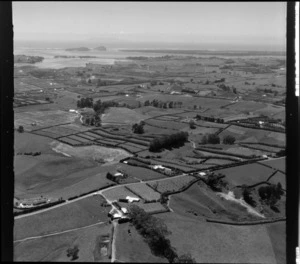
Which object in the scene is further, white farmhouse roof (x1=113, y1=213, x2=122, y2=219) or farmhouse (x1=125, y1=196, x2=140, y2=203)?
farmhouse (x1=125, y1=196, x2=140, y2=203)

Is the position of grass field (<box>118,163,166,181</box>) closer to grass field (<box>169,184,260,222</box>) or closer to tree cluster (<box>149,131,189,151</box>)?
grass field (<box>169,184,260,222</box>)

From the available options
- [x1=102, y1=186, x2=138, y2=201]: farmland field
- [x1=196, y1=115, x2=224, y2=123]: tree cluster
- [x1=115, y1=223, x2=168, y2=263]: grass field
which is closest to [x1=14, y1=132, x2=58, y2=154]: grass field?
[x1=102, y1=186, x2=138, y2=201]: farmland field

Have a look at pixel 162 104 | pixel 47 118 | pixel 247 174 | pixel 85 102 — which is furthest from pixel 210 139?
pixel 47 118

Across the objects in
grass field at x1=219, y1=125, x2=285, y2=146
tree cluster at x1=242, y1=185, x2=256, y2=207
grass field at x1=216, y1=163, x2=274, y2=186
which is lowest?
tree cluster at x1=242, y1=185, x2=256, y2=207

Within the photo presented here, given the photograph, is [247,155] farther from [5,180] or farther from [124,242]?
[5,180]

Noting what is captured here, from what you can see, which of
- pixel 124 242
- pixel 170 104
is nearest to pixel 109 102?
pixel 170 104
